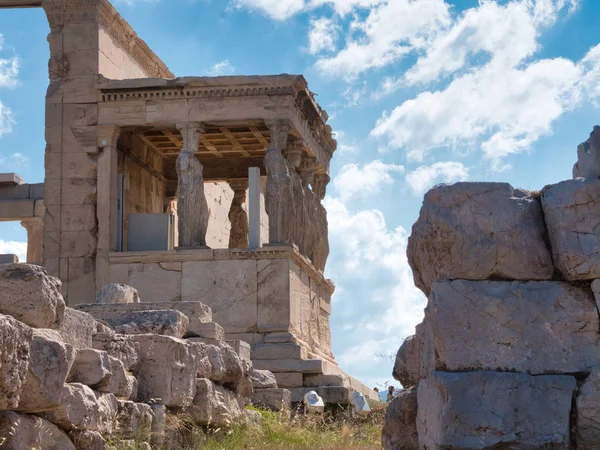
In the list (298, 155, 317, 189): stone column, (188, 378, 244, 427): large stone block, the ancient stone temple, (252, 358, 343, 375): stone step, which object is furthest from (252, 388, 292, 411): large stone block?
(298, 155, 317, 189): stone column

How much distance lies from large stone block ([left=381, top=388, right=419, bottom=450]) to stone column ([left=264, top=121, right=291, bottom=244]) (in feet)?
39.7

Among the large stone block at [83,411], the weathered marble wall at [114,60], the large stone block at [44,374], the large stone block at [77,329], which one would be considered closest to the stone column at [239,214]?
the weathered marble wall at [114,60]

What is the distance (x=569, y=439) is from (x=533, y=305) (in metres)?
0.67

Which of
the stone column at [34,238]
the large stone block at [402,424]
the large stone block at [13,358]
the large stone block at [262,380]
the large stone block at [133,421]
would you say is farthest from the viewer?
the stone column at [34,238]

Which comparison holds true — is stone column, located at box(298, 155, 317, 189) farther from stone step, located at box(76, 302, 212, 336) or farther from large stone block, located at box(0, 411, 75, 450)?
large stone block, located at box(0, 411, 75, 450)

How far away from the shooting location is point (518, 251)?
228 inches

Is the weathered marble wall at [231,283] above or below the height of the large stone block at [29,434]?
above

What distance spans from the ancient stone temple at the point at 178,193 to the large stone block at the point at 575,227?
11.0 m

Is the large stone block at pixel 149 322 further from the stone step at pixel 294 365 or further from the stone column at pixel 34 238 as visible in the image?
the stone column at pixel 34 238

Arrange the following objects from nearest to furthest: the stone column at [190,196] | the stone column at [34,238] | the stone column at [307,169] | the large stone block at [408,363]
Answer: the large stone block at [408,363] → the stone column at [190,196] → the stone column at [307,169] → the stone column at [34,238]

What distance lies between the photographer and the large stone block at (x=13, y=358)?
5.33m

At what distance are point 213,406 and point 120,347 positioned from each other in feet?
5.71

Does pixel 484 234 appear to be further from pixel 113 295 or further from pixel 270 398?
pixel 270 398

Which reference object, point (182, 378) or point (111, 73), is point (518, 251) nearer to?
point (182, 378)
